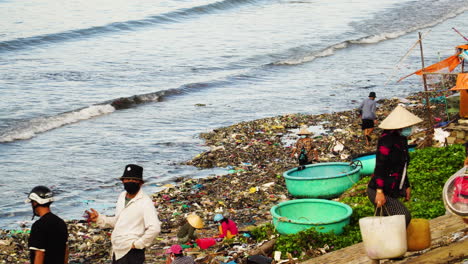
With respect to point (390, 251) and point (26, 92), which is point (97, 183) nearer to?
point (390, 251)

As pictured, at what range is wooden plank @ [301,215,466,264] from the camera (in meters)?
7.93

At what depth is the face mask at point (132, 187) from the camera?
20.6 feet

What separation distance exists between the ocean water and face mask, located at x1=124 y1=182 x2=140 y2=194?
25.5 feet

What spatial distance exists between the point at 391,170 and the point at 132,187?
2.53 meters

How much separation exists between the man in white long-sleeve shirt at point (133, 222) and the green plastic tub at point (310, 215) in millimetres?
3891

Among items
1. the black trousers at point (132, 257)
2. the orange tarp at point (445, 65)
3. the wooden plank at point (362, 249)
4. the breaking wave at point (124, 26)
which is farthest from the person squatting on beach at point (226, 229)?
the breaking wave at point (124, 26)

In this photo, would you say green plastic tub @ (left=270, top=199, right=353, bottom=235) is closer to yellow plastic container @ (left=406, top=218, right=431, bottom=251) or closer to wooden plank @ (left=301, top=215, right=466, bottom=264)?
wooden plank @ (left=301, top=215, right=466, bottom=264)

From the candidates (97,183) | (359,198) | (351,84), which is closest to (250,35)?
(351,84)

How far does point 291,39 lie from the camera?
43.5 metres

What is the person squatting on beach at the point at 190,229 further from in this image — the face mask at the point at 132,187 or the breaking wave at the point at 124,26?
the breaking wave at the point at 124,26

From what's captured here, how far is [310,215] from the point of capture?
10930 mm

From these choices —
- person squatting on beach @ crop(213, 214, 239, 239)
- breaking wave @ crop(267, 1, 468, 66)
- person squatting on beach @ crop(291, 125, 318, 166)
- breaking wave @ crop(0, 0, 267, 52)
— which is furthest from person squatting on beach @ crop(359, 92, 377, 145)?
breaking wave @ crop(0, 0, 267, 52)

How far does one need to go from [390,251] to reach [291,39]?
3762 centimetres

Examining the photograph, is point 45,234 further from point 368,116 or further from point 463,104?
point 368,116
